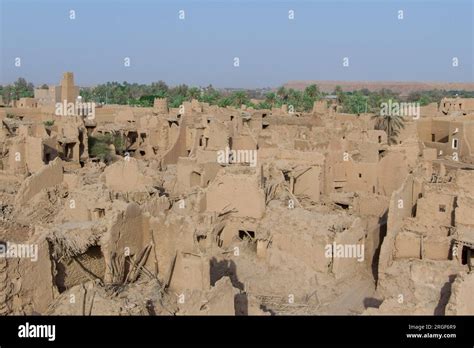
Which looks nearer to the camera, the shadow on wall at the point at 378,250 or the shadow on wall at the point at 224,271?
the shadow on wall at the point at 224,271

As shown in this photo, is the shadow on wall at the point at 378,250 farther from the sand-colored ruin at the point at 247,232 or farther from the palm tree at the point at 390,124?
the palm tree at the point at 390,124

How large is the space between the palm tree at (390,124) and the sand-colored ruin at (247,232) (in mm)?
8064

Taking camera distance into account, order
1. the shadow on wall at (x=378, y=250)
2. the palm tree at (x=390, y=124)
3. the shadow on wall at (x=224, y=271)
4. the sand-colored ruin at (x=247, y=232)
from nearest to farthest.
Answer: the sand-colored ruin at (x=247, y=232), the shadow on wall at (x=224, y=271), the shadow on wall at (x=378, y=250), the palm tree at (x=390, y=124)

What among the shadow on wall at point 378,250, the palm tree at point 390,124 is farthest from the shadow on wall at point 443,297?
the palm tree at point 390,124

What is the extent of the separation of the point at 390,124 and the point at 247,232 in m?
20.8

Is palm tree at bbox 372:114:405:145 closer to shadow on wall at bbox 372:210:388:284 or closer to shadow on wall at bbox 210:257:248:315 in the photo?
shadow on wall at bbox 372:210:388:284

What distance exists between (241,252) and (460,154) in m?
16.2

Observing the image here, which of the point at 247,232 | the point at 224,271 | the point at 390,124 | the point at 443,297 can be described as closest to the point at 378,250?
the point at 247,232

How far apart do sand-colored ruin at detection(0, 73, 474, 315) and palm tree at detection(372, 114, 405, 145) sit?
8064 millimetres

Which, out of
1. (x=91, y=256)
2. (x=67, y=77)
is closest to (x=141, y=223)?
(x=91, y=256)

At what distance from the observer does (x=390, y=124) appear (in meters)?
35.1

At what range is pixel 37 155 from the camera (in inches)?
904

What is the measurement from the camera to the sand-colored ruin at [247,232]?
10891mm

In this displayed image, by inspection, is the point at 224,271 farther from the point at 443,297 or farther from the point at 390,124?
the point at 390,124
